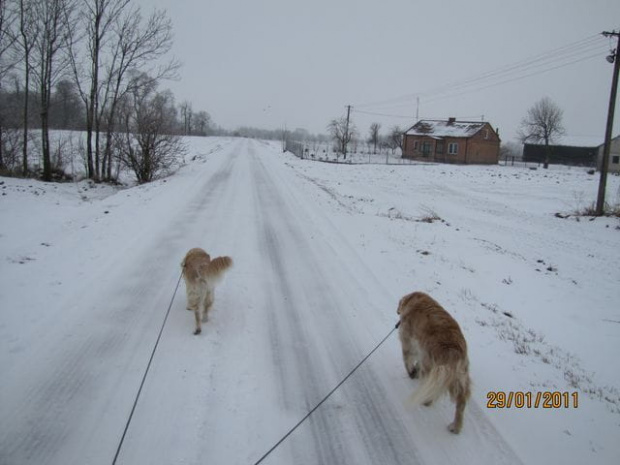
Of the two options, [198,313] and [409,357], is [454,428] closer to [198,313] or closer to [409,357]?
[409,357]

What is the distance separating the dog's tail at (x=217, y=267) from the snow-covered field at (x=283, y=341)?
2.85ft

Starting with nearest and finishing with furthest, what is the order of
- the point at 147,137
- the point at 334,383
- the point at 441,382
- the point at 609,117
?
1. the point at 441,382
2. the point at 334,383
3. the point at 609,117
4. the point at 147,137

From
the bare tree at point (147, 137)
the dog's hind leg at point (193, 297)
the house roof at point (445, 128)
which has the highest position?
the house roof at point (445, 128)

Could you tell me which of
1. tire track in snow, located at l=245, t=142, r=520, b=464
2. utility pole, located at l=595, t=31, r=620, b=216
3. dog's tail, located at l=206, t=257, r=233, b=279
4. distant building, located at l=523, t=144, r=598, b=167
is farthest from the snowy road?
distant building, located at l=523, t=144, r=598, b=167

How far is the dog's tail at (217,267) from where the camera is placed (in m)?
5.23

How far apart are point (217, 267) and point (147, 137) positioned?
57.1ft

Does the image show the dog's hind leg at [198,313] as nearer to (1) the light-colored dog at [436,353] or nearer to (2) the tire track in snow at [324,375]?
(2) the tire track in snow at [324,375]

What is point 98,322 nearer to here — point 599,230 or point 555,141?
point 599,230

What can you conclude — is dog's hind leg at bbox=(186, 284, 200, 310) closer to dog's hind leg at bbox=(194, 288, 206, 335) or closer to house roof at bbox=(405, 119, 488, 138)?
dog's hind leg at bbox=(194, 288, 206, 335)

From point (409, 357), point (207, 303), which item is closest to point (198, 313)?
point (207, 303)

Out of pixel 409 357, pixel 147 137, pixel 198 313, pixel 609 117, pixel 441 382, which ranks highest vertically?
pixel 609 117

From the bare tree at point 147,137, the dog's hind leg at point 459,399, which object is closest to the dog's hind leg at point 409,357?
the dog's hind leg at point 459,399

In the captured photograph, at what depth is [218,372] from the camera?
4.45 m

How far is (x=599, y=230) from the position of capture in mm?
14539
